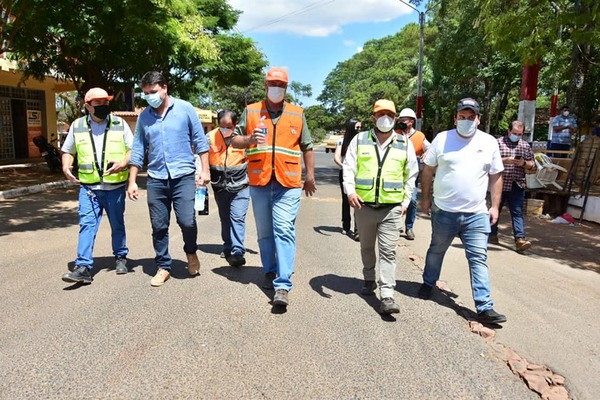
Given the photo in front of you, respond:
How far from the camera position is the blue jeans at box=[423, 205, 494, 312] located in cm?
420

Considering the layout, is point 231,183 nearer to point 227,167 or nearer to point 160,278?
point 227,167

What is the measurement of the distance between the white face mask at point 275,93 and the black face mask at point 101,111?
1801mm

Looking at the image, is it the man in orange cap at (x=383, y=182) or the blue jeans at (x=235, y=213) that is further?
the blue jeans at (x=235, y=213)

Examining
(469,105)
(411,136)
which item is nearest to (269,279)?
(469,105)

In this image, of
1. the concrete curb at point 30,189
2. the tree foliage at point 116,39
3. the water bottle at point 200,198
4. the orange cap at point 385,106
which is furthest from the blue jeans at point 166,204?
the concrete curb at point 30,189

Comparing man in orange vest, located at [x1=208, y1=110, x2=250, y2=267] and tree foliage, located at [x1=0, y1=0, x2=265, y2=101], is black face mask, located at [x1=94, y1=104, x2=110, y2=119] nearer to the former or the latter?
man in orange vest, located at [x1=208, y1=110, x2=250, y2=267]

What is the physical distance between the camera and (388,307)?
4133mm

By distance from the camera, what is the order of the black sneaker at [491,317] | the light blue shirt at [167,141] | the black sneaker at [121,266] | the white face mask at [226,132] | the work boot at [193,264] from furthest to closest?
the white face mask at [226,132] → the black sneaker at [121,266] → the work boot at [193,264] → the light blue shirt at [167,141] → the black sneaker at [491,317]

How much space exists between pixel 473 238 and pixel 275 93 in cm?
211

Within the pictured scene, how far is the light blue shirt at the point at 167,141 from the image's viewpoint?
15.4ft

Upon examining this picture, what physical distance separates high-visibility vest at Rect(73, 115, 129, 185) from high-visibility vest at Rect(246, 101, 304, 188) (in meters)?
1.52

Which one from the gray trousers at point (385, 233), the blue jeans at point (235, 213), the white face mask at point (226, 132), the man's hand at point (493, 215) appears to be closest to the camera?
the gray trousers at point (385, 233)

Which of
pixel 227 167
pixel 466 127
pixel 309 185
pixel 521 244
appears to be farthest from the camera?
pixel 521 244

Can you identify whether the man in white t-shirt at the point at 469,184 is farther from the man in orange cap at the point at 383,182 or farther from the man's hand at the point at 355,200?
the man's hand at the point at 355,200
